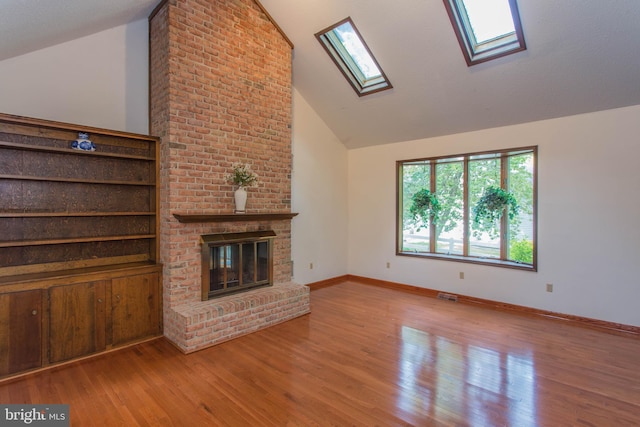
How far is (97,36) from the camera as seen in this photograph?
11.3 ft

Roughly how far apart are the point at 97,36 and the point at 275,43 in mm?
1999

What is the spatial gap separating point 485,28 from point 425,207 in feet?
8.64

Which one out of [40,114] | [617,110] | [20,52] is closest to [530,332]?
[617,110]

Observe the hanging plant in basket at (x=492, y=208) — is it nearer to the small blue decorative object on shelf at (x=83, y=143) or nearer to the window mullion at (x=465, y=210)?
the window mullion at (x=465, y=210)

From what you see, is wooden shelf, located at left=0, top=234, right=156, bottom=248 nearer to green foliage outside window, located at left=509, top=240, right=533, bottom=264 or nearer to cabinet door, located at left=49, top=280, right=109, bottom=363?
cabinet door, located at left=49, top=280, right=109, bottom=363

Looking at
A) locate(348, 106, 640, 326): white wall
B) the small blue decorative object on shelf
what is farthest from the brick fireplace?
locate(348, 106, 640, 326): white wall

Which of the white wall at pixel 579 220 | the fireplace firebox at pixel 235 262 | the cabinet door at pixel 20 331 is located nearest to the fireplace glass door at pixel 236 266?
the fireplace firebox at pixel 235 262

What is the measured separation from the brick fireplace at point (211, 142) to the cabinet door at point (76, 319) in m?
0.58

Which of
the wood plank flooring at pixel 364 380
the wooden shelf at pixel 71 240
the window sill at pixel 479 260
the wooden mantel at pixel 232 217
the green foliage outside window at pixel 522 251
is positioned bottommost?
the wood plank flooring at pixel 364 380

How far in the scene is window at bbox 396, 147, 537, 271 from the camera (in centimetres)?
446

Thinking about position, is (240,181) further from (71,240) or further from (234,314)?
(71,240)

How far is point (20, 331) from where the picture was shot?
8.70 ft

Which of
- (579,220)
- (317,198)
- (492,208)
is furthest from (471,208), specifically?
(317,198)

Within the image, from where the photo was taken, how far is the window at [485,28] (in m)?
3.25
